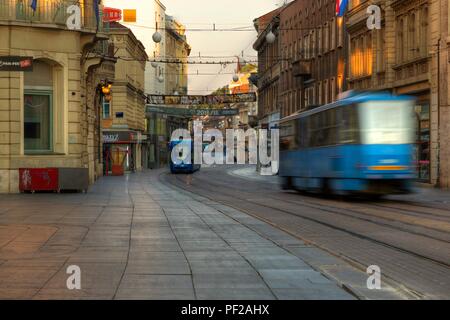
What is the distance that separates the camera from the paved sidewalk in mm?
8570

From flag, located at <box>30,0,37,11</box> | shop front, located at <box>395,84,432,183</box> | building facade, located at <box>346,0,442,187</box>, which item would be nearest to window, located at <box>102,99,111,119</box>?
building facade, located at <box>346,0,442,187</box>

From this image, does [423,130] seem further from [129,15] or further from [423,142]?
[129,15]

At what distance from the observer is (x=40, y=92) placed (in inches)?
1222

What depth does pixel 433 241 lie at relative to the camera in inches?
548

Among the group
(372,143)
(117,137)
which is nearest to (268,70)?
(117,137)

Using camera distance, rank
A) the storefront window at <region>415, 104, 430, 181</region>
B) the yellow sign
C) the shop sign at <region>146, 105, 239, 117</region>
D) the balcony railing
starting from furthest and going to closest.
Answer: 1. the yellow sign
2. the shop sign at <region>146, 105, 239, 117</region>
3. the storefront window at <region>415, 104, 430, 181</region>
4. the balcony railing

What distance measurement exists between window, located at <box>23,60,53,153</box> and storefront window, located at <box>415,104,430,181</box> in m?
18.4

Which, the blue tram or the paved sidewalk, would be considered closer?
the paved sidewalk

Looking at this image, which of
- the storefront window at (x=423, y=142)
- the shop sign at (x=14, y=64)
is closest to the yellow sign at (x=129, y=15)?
the storefront window at (x=423, y=142)

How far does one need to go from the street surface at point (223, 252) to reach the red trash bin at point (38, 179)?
7.33 metres

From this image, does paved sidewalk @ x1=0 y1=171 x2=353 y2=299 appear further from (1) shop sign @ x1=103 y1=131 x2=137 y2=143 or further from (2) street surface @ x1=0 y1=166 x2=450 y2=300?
(1) shop sign @ x1=103 y1=131 x2=137 y2=143

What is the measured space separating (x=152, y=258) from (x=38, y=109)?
2108 cm

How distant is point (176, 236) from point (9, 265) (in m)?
4.68

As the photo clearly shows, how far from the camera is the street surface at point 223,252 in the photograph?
870cm
